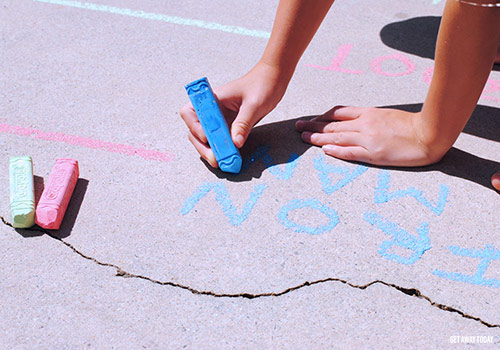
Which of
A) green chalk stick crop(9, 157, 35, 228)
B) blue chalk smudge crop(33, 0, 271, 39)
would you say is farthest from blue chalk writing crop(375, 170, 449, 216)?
blue chalk smudge crop(33, 0, 271, 39)

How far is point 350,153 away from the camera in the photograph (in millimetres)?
2016

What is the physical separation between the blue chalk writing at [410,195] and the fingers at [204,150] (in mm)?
628

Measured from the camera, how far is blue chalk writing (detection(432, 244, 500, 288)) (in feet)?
5.24

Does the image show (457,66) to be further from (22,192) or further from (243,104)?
(22,192)

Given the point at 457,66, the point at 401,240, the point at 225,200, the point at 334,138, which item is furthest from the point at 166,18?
the point at 401,240

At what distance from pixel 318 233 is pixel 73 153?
3.45ft

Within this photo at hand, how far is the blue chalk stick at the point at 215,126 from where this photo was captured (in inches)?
75.9

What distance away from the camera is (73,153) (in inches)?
81.9

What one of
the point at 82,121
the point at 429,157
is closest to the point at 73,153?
the point at 82,121

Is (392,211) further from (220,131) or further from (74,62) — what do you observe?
(74,62)

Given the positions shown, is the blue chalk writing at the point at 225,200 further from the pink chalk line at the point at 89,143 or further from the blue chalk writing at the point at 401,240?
the blue chalk writing at the point at 401,240

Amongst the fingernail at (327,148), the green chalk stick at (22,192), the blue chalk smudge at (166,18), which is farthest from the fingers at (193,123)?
the blue chalk smudge at (166,18)

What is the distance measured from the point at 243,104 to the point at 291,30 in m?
0.35

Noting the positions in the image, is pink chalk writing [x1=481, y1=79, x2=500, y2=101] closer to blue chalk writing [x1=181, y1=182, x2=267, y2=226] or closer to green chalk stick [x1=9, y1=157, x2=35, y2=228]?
blue chalk writing [x1=181, y1=182, x2=267, y2=226]
